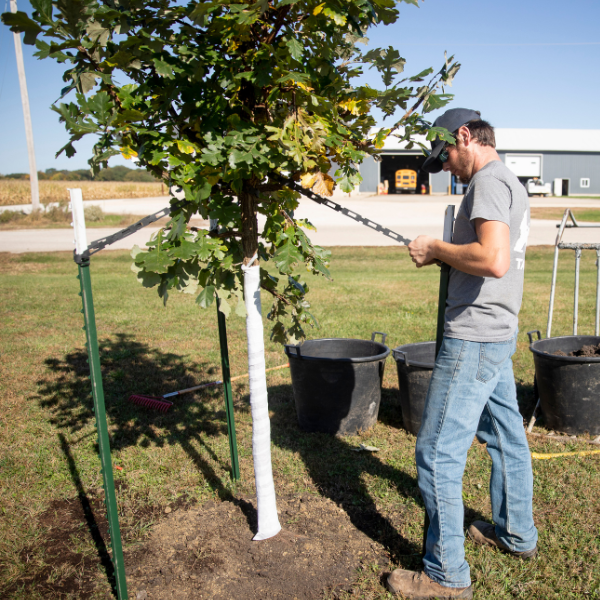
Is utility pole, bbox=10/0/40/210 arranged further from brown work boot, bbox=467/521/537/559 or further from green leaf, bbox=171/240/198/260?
brown work boot, bbox=467/521/537/559

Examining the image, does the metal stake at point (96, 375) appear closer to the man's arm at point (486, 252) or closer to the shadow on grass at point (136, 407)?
the shadow on grass at point (136, 407)

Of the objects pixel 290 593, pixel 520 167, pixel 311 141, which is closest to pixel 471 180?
pixel 311 141

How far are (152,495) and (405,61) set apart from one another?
2.83m

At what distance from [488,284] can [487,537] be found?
145 centimetres

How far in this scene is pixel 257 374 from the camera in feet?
8.90

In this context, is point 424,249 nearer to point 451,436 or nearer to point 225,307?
point 451,436

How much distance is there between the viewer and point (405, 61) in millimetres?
2270

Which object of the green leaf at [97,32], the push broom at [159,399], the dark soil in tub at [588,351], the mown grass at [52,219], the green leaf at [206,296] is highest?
the green leaf at [97,32]

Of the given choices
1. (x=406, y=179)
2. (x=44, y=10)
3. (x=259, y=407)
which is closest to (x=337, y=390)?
(x=259, y=407)

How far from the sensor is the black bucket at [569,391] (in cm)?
382

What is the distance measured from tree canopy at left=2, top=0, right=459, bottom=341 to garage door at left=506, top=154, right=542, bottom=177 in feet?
153

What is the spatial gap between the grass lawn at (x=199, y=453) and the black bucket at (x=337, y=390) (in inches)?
4.8

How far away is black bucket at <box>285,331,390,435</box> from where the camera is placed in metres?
3.94

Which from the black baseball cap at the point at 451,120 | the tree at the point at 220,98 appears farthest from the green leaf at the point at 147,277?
the black baseball cap at the point at 451,120
